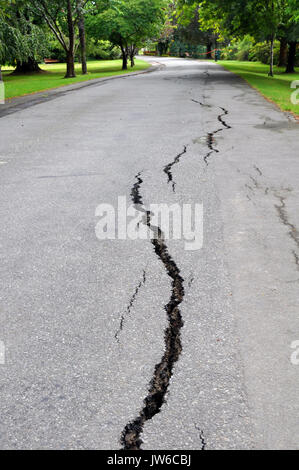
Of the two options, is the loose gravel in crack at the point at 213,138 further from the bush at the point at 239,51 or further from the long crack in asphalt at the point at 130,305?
the bush at the point at 239,51

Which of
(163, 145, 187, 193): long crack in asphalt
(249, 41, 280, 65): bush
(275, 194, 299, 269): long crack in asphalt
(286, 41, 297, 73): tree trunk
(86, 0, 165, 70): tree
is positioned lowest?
(275, 194, 299, 269): long crack in asphalt

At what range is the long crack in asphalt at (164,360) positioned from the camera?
6.92 ft

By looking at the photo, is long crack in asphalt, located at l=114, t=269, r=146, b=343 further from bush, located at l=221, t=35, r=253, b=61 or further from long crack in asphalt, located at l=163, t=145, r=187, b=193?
bush, located at l=221, t=35, r=253, b=61

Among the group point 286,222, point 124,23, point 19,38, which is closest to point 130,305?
point 286,222

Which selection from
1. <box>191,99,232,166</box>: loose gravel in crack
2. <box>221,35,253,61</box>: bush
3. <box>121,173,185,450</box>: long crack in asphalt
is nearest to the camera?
<box>121,173,185,450</box>: long crack in asphalt

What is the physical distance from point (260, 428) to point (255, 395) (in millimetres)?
219

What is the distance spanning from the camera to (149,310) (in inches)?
122

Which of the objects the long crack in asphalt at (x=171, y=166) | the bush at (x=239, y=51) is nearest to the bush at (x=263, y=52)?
the bush at (x=239, y=51)

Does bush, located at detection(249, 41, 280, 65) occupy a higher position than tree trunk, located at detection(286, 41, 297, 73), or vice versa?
bush, located at detection(249, 41, 280, 65)

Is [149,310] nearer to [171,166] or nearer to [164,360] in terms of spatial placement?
[164,360]

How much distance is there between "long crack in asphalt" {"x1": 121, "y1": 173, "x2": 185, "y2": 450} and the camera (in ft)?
6.92

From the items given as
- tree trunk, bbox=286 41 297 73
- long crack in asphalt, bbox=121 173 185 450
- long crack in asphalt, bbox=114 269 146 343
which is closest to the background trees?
tree trunk, bbox=286 41 297 73

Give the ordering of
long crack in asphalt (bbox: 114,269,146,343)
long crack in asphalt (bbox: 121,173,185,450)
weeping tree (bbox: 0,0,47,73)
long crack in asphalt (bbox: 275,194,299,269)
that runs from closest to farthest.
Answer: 1. long crack in asphalt (bbox: 121,173,185,450)
2. long crack in asphalt (bbox: 114,269,146,343)
3. long crack in asphalt (bbox: 275,194,299,269)
4. weeping tree (bbox: 0,0,47,73)
